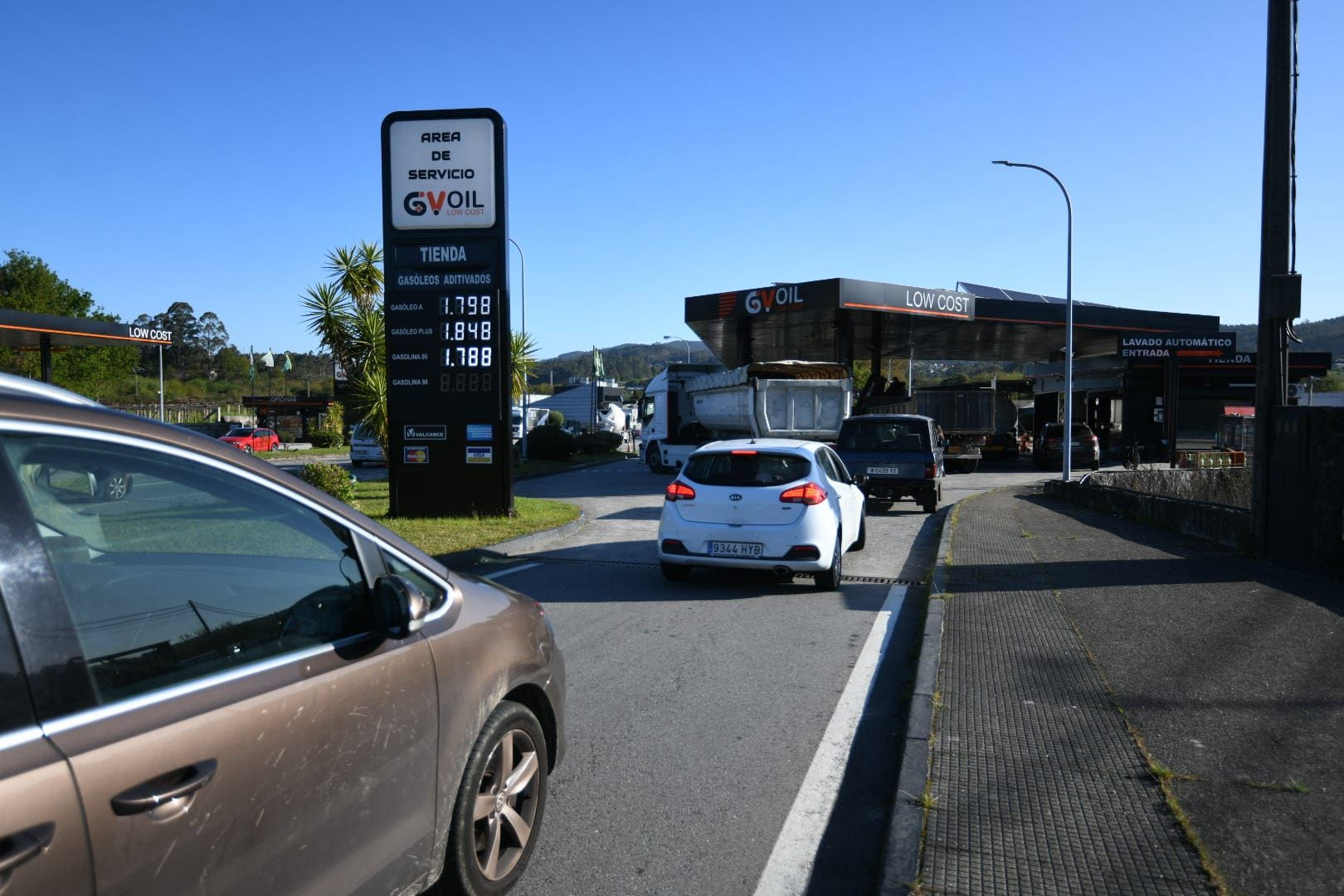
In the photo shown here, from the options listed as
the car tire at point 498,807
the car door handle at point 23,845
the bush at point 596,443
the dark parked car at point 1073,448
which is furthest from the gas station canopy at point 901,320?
the car door handle at point 23,845

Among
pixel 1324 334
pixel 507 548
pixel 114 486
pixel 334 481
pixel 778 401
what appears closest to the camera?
pixel 114 486

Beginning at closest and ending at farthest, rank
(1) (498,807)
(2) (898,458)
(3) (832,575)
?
(1) (498,807) → (3) (832,575) → (2) (898,458)

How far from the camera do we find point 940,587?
354 inches

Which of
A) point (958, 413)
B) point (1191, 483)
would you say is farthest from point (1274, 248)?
point (958, 413)

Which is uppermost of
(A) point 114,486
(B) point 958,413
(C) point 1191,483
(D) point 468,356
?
(D) point 468,356

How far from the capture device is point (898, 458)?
17625mm

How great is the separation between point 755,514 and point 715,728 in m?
4.15

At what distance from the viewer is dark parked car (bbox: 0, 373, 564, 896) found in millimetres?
1919

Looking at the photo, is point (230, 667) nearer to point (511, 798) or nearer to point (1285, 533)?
point (511, 798)

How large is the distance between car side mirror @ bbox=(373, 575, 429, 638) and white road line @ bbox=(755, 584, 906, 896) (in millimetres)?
1733

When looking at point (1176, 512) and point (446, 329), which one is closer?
point (1176, 512)

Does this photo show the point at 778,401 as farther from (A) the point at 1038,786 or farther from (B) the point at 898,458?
(A) the point at 1038,786

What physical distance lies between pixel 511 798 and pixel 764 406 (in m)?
19.3

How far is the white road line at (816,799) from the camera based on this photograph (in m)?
3.64
